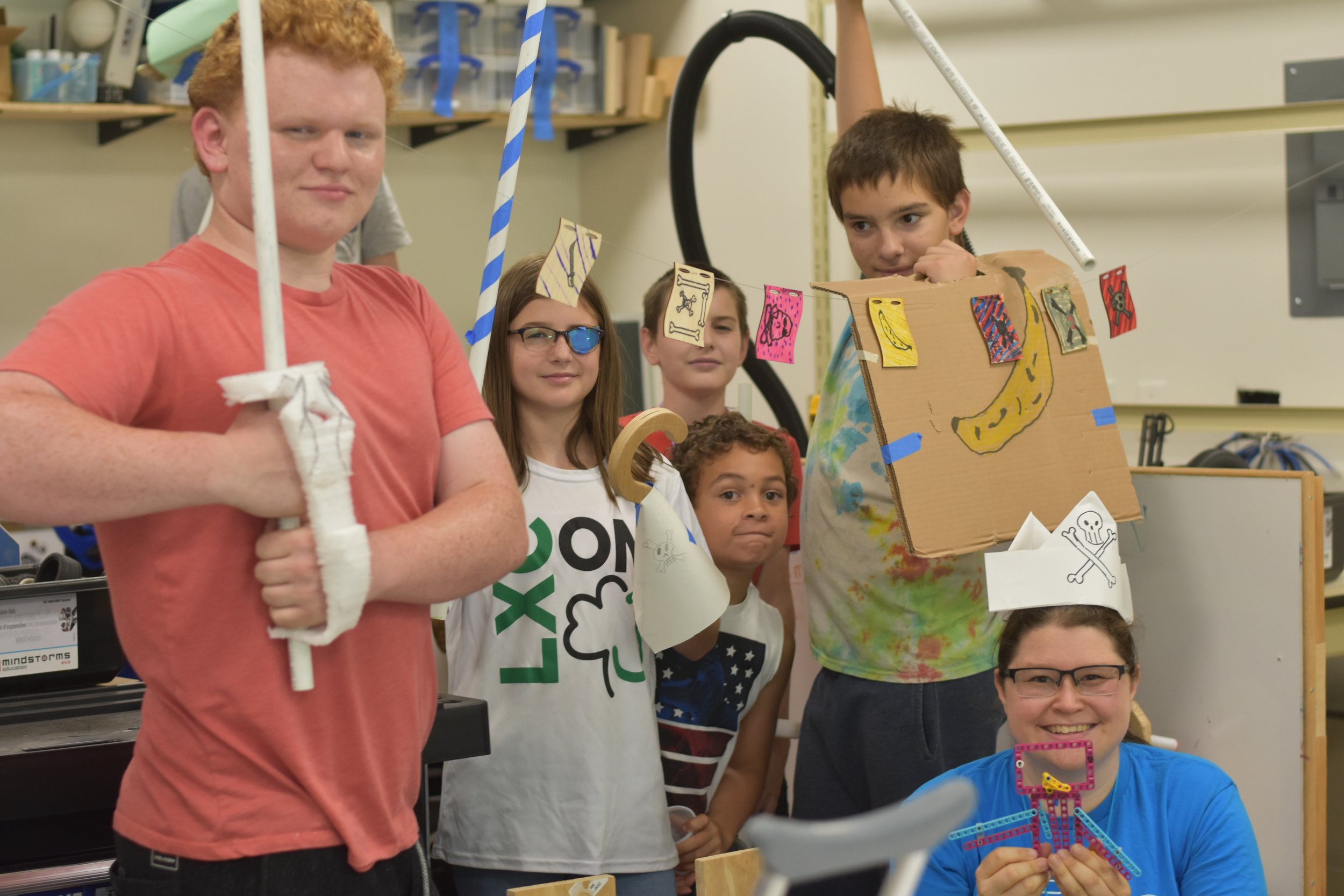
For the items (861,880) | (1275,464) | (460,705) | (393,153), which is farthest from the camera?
(393,153)

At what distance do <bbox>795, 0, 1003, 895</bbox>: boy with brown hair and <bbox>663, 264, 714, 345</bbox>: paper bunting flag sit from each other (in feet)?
0.71

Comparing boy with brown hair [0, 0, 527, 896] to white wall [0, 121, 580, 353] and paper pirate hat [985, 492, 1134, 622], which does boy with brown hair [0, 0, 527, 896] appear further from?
white wall [0, 121, 580, 353]

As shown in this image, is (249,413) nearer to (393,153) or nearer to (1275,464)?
(1275,464)

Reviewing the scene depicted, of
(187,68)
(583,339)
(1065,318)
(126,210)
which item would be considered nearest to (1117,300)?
(1065,318)

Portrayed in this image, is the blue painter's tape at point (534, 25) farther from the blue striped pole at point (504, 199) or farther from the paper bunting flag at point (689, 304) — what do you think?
the paper bunting flag at point (689, 304)

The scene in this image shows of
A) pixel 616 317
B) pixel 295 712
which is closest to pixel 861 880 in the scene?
pixel 295 712

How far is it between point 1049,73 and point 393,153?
2.16 metres

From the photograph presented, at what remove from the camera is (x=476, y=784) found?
5.15 ft

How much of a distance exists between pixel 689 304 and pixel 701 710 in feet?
1.88

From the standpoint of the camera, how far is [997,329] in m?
1.68

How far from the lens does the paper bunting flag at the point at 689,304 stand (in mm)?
1686

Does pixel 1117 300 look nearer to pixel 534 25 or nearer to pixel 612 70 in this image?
pixel 534 25

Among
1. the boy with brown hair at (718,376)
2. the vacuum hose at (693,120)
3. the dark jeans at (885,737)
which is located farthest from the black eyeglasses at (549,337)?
the vacuum hose at (693,120)

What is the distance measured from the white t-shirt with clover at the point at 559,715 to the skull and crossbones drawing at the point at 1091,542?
54 cm
